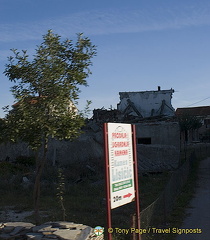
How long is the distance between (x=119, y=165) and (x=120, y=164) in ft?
0.15

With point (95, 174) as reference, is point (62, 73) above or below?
above

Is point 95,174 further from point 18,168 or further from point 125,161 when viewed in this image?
point 125,161

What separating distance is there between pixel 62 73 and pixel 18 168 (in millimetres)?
12890

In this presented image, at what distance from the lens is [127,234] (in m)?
7.48

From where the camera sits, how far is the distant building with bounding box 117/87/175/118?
3672 cm

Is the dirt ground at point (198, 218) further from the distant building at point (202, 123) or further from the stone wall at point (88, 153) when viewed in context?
the distant building at point (202, 123)

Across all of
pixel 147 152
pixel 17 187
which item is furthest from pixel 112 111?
pixel 17 187

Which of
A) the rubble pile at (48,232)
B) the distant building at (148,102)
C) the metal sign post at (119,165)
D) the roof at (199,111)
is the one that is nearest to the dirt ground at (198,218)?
the metal sign post at (119,165)

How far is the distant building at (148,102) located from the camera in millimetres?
36719

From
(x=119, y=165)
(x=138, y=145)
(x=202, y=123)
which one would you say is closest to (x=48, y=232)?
(x=119, y=165)

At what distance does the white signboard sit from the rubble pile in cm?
77

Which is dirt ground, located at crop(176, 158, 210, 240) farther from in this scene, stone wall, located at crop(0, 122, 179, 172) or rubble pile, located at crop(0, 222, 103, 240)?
stone wall, located at crop(0, 122, 179, 172)

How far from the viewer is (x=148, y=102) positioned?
3784 centimetres

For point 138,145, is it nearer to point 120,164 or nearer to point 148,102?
point 148,102
